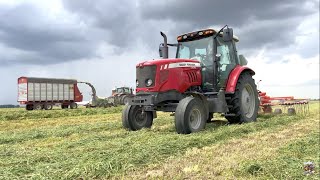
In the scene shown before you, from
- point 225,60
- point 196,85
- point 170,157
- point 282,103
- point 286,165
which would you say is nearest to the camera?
point 286,165

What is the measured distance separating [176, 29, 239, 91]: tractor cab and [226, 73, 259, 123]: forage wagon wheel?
508 mm

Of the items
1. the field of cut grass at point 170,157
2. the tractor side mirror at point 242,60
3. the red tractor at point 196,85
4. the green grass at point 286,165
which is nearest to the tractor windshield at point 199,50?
the red tractor at point 196,85

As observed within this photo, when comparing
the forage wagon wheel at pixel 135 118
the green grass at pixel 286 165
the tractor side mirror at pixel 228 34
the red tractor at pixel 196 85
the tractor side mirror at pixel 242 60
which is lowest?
the green grass at pixel 286 165

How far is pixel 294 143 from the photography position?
751 centimetres

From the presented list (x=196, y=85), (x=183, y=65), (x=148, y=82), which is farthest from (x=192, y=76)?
(x=148, y=82)

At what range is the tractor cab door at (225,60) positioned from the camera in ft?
35.6

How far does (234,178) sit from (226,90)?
609 cm

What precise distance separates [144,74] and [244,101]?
3522mm

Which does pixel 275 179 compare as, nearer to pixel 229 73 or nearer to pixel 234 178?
pixel 234 178

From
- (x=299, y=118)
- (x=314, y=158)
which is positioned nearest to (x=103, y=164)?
(x=314, y=158)

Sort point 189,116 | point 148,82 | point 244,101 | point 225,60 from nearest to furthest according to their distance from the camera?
1. point 189,116
2. point 148,82
3. point 225,60
4. point 244,101

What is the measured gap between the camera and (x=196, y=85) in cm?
1038

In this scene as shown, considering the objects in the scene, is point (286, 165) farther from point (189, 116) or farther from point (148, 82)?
point (148, 82)

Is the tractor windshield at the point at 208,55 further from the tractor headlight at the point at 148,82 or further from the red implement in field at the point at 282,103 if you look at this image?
the red implement in field at the point at 282,103
